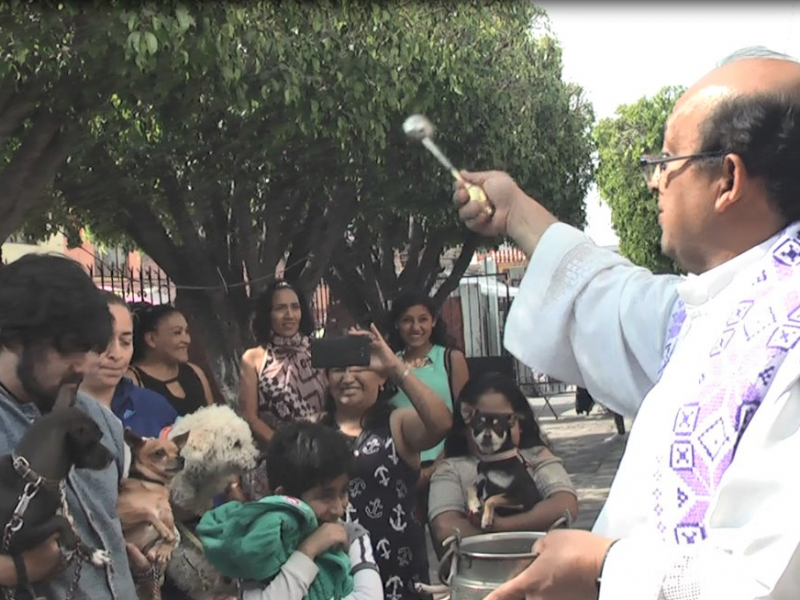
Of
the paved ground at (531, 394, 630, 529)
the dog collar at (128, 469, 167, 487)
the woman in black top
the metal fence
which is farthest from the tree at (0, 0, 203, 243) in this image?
the paved ground at (531, 394, 630, 529)

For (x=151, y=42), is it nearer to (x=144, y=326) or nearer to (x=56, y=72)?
(x=56, y=72)

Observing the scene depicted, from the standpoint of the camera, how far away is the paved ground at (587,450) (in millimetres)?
9276

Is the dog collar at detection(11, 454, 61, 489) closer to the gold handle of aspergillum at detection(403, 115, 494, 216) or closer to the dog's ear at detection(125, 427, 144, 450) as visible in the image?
the dog's ear at detection(125, 427, 144, 450)

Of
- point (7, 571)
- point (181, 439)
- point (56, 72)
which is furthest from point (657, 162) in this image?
point (56, 72)

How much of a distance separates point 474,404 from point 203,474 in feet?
3.96

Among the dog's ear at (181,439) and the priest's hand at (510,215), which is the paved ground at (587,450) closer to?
the dog's ear at (181,439)

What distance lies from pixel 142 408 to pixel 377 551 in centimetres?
103

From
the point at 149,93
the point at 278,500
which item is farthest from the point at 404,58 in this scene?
the point at 278,500

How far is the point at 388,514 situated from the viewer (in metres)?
3.74

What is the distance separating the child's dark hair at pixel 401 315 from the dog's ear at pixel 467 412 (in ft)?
3.12

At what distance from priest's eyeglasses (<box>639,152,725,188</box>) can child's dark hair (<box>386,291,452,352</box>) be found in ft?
10.1

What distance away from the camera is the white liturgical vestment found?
4.58ft

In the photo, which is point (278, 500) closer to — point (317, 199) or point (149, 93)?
point (149, 93)

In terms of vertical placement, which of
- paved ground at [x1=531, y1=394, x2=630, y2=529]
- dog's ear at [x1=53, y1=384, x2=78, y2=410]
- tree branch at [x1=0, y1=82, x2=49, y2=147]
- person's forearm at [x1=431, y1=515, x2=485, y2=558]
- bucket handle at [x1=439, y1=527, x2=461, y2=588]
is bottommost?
paved ground at [x1=531, y1=394, x2=630, y2=529]
